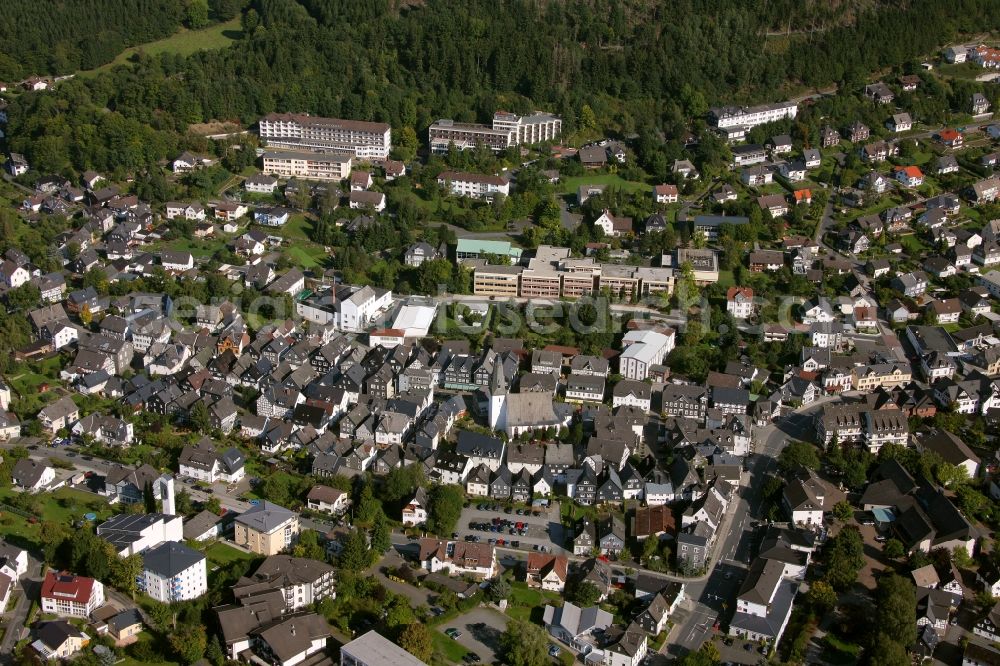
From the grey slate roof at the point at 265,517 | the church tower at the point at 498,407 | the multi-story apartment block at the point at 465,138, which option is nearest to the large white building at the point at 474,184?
the multi-story apartment block at the point at 465,138

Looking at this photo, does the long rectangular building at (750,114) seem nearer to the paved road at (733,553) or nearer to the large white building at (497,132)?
the large white building at (497,132)

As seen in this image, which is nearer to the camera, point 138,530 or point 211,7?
point 138,530

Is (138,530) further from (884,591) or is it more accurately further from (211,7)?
(211,7)

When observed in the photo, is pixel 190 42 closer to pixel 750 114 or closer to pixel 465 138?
pixel 465 138

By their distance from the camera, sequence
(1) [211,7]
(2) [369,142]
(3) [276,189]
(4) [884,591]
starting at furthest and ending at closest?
(1) [211,7], (2) [369,142], (3) [276,189], (4) [884,591]

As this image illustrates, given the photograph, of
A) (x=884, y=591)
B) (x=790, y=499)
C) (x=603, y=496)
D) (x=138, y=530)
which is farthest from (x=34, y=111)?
(x=884, y=591)

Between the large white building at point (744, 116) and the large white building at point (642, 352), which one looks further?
the large white building at point (744, 116)
